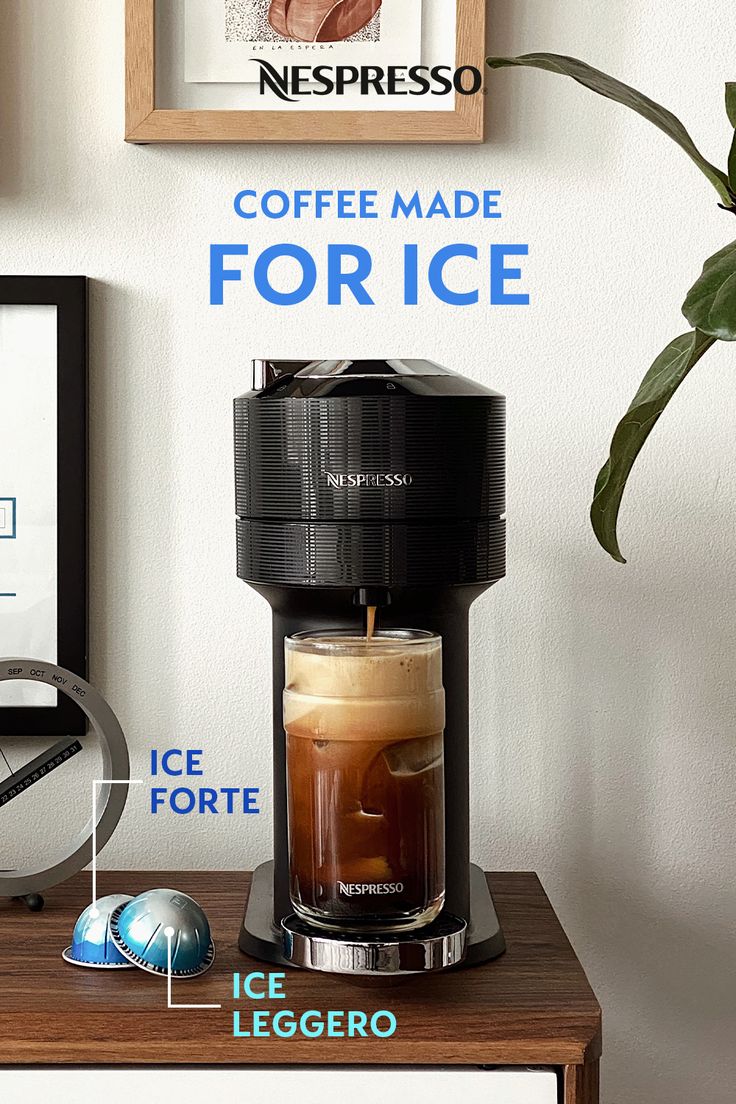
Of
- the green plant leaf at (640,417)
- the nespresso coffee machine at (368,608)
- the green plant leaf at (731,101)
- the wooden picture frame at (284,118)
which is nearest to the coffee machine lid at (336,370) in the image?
the nespresso coffee machine at (368,608)

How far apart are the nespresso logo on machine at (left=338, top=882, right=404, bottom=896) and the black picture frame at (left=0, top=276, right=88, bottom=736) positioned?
48cm

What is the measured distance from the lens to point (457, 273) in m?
1.19

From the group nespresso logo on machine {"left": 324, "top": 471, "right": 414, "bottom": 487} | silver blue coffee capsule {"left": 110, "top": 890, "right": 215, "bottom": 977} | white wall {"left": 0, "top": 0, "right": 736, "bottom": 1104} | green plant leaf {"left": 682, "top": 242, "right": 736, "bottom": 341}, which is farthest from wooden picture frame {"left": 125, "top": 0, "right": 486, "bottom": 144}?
silver blue coffee capsule {"left": 110, "top": 890, "right": 215, "bottom": 977}

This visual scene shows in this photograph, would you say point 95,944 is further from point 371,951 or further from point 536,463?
point 536,463

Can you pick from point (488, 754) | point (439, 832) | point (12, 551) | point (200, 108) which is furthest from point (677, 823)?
point (200, 108)

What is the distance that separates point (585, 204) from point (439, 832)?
25.6 inches

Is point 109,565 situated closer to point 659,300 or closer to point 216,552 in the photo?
point 216,552

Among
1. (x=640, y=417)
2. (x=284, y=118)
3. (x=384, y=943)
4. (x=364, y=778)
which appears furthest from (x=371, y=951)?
(x=284, y=118)

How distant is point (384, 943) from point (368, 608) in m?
0.22

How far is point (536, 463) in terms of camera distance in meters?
1.20

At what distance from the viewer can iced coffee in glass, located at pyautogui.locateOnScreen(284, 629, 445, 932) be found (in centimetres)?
80

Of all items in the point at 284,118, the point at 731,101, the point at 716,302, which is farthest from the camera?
the point at 284,118

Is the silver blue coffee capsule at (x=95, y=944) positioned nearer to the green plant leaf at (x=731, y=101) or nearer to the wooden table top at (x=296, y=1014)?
the wooden table top at (x=296, y=1014)

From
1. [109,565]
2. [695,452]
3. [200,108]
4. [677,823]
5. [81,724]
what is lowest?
[677,823]
